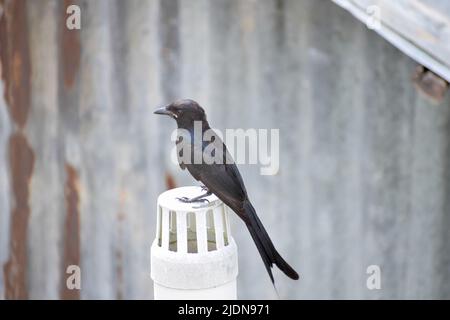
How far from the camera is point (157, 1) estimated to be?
3.90m

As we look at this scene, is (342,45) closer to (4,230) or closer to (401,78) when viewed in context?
(401,78)

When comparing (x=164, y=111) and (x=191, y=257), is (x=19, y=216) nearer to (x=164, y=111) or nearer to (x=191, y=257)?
(x=164, y=111)

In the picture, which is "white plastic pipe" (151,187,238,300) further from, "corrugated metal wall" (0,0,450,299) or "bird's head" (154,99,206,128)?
"corrugated metal wall" (0,0,450,299)

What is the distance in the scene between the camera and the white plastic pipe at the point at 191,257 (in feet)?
9.56

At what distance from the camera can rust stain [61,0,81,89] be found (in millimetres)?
4055

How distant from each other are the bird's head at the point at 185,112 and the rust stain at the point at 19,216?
100 cm

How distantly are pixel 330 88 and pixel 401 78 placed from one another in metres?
0.30

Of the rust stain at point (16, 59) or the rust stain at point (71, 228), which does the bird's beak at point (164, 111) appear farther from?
the rust stain at point (16, 59)

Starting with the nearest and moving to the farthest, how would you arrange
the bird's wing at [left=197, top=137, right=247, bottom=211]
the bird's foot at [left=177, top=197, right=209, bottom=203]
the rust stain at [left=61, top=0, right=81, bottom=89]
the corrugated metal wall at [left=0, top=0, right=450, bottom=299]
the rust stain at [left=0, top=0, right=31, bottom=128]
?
the bird's foot at [left=177, top=197, right=209, bottom=203], the bird's wing at [left=197, top=137, right=247, bottom=211], the corrugated metal wall at [left=0, top=0, right=450, bottom=299], the rust stain at [left=61, top=0, right=81, bottom=89], the rust stain at [left=0, top=0, right=31, bottom=128]

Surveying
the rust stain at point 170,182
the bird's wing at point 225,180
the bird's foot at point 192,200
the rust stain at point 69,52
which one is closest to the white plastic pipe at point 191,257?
the bird's foot at point 192,200

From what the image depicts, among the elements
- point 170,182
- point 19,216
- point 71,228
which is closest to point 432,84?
point 170,182

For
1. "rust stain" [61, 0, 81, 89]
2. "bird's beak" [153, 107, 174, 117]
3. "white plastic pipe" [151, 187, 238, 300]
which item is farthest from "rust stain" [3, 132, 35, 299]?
"white plastic pipe" [151, 187, 238, 300]

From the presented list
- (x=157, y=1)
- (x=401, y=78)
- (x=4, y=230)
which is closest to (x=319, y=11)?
(x=401, y=78)

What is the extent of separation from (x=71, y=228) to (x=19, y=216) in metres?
0.31
